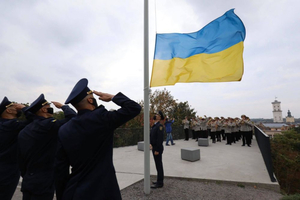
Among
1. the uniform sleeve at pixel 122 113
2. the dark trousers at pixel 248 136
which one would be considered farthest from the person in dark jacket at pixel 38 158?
the dark trousers at pixel 248 136

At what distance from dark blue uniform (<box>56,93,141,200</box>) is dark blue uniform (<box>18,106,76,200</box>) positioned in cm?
89

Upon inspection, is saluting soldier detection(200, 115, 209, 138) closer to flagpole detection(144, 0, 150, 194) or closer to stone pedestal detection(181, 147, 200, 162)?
stone pedestal detection(181, 147, 200, 162)

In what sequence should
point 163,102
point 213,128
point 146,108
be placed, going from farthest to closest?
point 163,102 → point 213,128 → point 146,108

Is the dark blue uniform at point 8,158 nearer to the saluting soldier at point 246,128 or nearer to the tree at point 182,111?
the saluting soldier at point 246,128

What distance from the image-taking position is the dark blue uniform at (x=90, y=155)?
1.87 metres

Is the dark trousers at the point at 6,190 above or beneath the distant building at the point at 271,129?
above

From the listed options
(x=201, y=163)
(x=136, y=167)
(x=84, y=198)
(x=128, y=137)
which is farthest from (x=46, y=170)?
(x=128, y=137)

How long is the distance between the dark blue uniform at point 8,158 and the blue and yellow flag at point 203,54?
10.7 feet

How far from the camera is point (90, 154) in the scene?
1.91 meters

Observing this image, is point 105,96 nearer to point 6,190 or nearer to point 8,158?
point 8,158

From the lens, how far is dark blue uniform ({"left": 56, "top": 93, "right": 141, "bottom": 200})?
1.87m

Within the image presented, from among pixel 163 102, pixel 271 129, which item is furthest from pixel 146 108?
pixel 271 129

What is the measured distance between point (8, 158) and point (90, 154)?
244cm

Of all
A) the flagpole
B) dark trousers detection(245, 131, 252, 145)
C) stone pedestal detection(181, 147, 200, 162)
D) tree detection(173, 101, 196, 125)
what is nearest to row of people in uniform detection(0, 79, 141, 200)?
the flagpole
